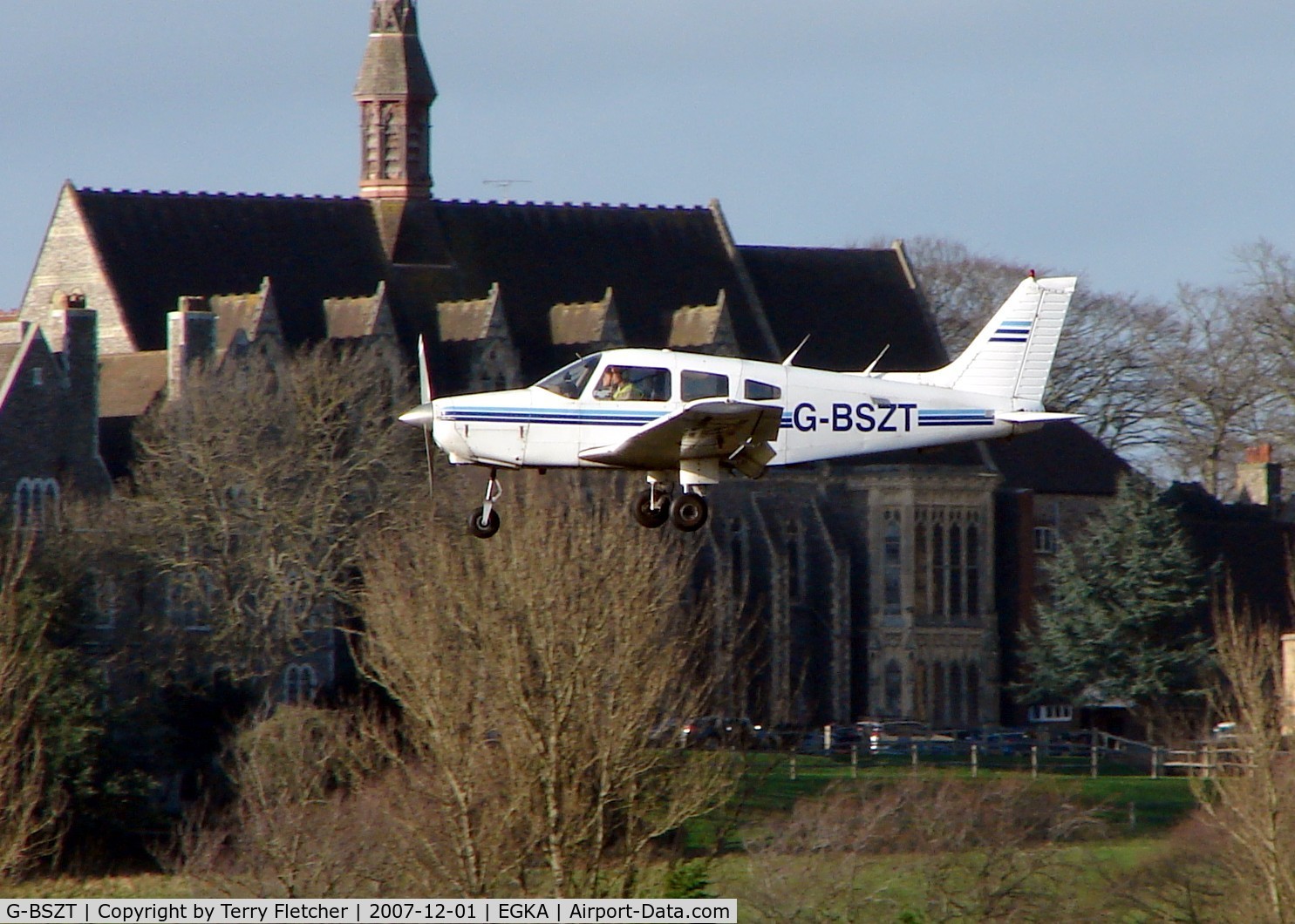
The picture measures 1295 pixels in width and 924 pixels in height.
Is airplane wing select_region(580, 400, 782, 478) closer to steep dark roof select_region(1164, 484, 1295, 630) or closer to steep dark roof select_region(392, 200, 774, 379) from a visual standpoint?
steep dark roof select_region(392, 200, 774, 379)

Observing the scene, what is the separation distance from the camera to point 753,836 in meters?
51.9

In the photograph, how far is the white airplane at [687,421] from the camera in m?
33.3

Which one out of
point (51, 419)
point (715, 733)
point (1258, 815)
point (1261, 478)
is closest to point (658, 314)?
point (1261, 478)

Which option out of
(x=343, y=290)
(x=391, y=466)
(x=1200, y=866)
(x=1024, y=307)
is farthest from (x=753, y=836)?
(x=343, y=290)

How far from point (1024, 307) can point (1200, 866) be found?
1676 cm

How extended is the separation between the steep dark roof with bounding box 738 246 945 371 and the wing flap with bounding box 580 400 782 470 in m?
56.6

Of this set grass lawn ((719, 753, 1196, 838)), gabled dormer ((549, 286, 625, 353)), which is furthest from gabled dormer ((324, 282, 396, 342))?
grass lawn ((719, 753, 1196, 838))

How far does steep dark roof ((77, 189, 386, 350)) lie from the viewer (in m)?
82.8

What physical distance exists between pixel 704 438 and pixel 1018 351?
5073 mm

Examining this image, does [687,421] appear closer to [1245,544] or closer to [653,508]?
[653,508]

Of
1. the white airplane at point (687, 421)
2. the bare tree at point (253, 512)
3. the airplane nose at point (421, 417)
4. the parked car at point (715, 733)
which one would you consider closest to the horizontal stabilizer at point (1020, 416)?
the white airplane at point (687, 421)

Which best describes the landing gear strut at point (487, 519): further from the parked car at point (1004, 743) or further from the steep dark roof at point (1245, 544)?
the steep dark roof at point (1245, 544)

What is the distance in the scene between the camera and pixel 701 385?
33812 millimetres

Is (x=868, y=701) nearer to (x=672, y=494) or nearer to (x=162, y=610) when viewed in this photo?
(x=162, y=610)
